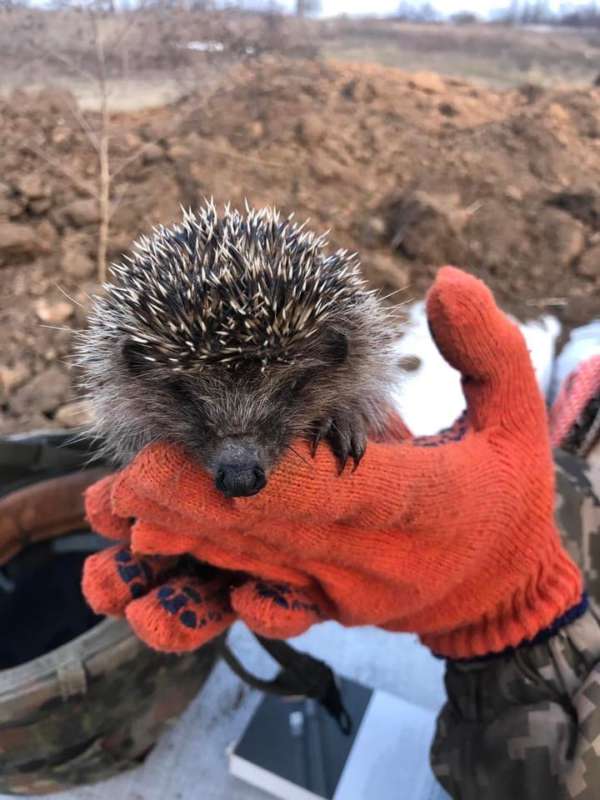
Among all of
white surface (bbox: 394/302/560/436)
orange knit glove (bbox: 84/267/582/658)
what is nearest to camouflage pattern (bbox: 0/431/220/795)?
orange knit glove (bbox: 84/267/582/658)

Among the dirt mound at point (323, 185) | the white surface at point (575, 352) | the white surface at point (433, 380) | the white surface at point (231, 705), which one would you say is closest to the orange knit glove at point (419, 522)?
the white surface at point (231, 705)

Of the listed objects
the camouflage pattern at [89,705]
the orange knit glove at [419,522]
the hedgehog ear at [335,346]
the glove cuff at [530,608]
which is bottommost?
the camouflage pattern at [89,705]

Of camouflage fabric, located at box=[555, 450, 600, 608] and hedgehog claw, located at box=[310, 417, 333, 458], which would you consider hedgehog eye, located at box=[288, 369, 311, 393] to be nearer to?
hedgehog claw, located at box=[310, 417, 333, 458]

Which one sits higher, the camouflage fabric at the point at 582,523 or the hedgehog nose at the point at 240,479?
the hedgehog nose at the point at 240,479

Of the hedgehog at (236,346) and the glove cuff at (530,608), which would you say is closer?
the hedgehog at (236,346)

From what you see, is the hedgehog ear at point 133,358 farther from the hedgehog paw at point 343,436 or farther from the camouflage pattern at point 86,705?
the camouflage pattern at point 86,705

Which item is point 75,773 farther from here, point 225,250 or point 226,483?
point 225,250

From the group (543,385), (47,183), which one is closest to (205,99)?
(47,183)

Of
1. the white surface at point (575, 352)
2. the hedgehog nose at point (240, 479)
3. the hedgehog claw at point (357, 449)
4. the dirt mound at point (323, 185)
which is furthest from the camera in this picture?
the dirt mound at point (323, 185)
